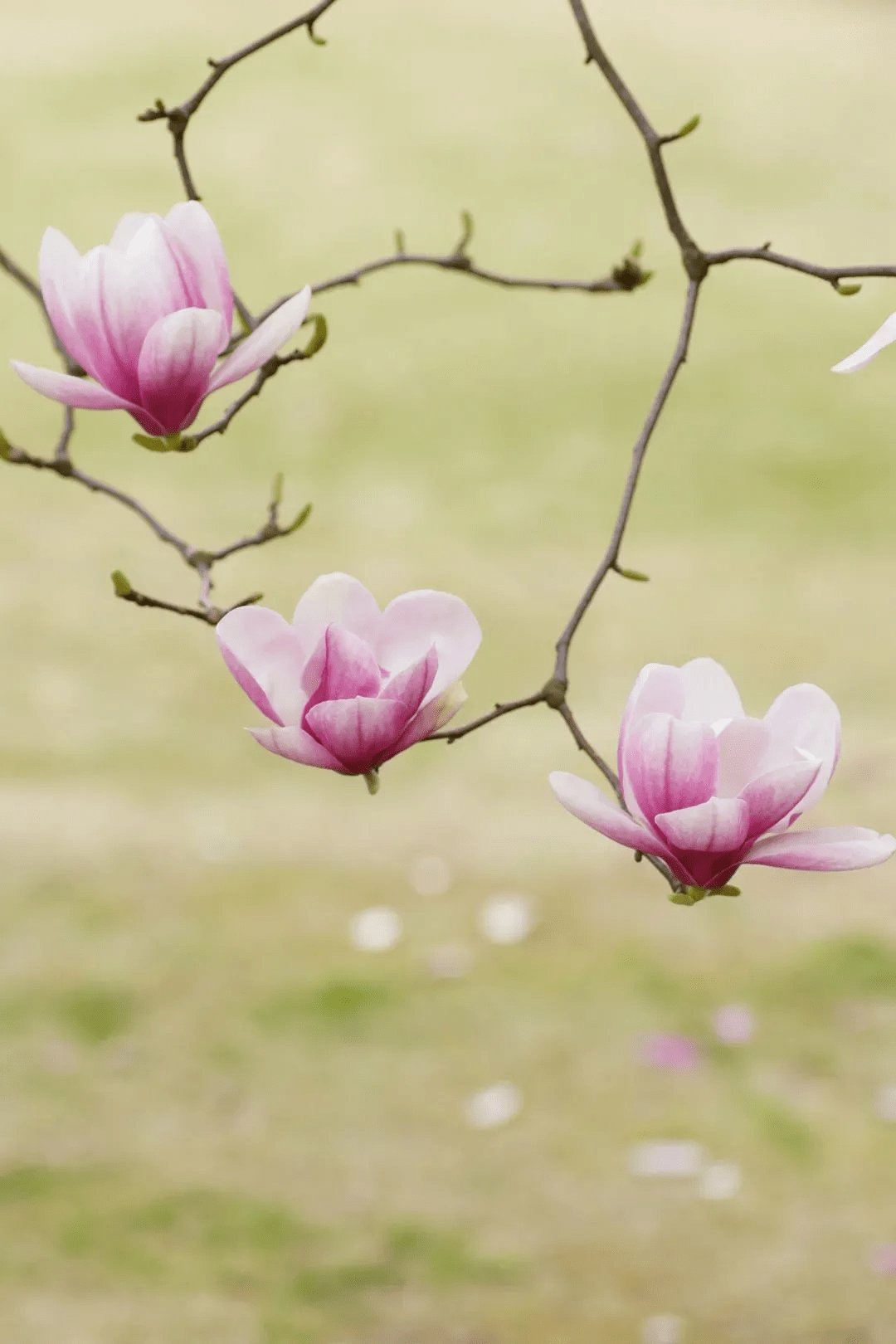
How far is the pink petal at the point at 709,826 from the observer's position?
0.57 m

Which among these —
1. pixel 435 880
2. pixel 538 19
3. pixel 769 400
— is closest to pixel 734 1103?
pixel 435 880

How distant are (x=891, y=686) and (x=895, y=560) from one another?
25.9 inches

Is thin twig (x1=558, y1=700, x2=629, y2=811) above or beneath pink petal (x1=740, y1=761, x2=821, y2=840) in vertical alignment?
above

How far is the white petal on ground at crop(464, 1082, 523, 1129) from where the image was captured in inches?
89.9

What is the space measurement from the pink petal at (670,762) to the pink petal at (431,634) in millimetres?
80

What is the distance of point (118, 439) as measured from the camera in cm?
449

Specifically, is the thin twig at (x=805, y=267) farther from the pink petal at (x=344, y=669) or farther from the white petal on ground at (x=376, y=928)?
the white petal on ground at (x=376, y=928)

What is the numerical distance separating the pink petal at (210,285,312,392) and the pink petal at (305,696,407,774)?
0.13 meters

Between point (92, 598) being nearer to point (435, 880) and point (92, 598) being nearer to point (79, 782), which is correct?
point (79, 782)

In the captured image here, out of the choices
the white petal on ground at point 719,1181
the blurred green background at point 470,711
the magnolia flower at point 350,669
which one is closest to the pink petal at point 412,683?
the magnolia flower at point 350,669

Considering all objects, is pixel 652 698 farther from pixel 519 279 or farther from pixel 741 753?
pixel 519 279

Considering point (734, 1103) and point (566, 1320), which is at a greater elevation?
point (734, 1103)

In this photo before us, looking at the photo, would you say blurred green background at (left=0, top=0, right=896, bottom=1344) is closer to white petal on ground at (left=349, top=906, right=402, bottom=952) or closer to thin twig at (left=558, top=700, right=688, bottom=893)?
white petal on ground at (left=349, top=906, right=402, bottom=952)

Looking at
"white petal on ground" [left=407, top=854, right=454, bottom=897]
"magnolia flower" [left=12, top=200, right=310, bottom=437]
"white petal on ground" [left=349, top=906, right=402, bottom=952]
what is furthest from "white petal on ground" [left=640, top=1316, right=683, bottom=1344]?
"magnolia flower" [left=12, top=200, right=310, bottom=437]
